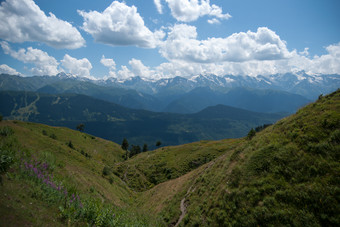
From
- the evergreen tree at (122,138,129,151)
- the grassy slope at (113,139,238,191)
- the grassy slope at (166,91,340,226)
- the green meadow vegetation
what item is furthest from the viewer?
the evergreen tree at (122,138,129,151)

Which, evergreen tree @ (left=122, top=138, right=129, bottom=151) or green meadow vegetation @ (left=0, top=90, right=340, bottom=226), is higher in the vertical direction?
green meadow vegetation @ (left=0, top=90, right=340, bottom=226)

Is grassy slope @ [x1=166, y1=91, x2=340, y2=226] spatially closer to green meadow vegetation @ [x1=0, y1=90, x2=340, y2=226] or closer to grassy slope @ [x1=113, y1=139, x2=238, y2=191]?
green meadow vegetation @ [x1=0, y1=90, x2=340, y2=226]

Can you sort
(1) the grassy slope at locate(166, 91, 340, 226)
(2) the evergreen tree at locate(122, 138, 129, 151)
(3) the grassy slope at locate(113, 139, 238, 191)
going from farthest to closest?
(2) the evergreen tree at locate(122, 138, 129, 151)
(3) the grassy slope at locate(113, 139, 238, 191)
(1) the grassy slope at locate(166, 91, 340, 226)

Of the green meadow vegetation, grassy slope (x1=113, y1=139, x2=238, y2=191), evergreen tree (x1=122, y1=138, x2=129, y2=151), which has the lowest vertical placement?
evergreen tree (x1=122, y1=138, x2=129, y2=151)

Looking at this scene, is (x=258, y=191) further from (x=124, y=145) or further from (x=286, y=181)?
(x=124, y=145)

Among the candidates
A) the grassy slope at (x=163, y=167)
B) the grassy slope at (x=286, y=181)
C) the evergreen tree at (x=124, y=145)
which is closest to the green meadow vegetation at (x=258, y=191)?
the grassy slope at (x=286, y=181)

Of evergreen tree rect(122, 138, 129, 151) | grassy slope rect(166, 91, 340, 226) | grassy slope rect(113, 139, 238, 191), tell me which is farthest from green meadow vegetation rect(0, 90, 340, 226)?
evergreen tree rect(122, 138, 129, 151)

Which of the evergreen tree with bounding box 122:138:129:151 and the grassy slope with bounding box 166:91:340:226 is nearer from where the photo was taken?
the grassy slope with bounding box 166:91:340:226

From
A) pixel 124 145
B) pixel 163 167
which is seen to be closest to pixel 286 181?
pixel 163 167

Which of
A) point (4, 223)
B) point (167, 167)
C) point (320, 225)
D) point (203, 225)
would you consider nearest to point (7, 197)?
point (4, 223)

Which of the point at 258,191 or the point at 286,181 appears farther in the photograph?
the point at 258,191

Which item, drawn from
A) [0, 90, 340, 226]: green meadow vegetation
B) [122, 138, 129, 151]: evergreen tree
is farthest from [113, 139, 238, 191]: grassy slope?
[122, 138, 129, 151]: evergreen tree

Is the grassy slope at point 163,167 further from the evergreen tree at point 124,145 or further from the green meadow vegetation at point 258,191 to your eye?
the evergreen tree at point 124,145

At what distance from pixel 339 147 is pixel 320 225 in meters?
6.47
